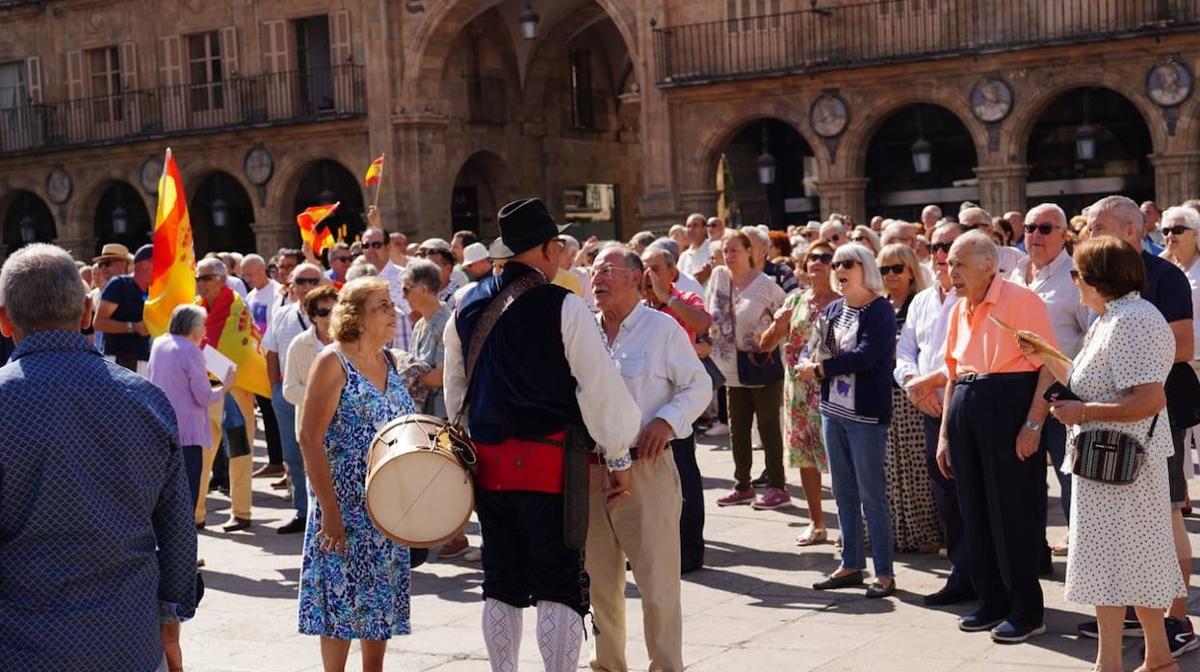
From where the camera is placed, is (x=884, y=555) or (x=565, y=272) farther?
(x=565, y=272)

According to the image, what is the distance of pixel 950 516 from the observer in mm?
7879

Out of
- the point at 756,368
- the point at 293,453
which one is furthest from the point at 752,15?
the point at 293,453

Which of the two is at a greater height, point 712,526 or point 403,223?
point 403,223

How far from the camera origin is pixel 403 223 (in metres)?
29.3

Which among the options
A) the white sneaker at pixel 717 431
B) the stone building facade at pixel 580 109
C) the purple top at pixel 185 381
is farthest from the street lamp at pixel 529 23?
the purple top at pixel 185 381

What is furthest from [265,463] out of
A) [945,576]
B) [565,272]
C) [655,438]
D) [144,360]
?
[655,438]

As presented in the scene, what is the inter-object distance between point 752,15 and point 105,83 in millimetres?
14563

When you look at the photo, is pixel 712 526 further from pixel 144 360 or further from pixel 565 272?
pixel 144 360

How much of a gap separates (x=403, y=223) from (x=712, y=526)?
19.9 meters

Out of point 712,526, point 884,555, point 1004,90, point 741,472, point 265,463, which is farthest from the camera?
point 1004,90

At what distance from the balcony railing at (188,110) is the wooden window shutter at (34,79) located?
0.84 ft

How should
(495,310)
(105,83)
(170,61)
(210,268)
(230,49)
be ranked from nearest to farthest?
(495,310) → (210,268) → (230,49) → (170,61) → (105,83)

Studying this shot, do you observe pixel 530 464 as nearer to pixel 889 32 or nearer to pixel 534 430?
pixel 534 430

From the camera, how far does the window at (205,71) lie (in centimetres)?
3117
